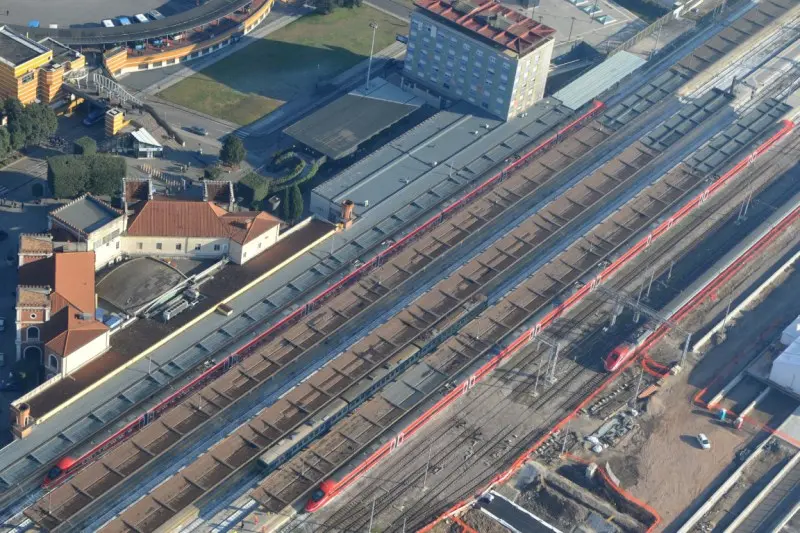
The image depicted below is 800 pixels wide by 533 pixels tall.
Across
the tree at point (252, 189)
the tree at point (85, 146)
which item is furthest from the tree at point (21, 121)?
the tree at point (252, 189)

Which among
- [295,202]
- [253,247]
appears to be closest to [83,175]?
[253,247]

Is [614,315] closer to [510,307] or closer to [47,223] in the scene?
[510,307]

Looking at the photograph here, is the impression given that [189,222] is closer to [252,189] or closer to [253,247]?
[253,247]

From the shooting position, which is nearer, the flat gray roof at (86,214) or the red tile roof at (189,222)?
the flat gray roof at (86,214)

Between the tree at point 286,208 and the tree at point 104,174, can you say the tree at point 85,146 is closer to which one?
the tree at point 104,174

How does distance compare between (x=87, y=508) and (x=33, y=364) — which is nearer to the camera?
(x=87, y=508)

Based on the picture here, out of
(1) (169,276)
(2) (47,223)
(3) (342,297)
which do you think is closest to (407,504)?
(3) (342,297)
